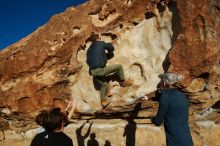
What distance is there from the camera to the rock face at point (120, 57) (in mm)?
7172

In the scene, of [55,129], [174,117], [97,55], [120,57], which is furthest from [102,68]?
[55,129]

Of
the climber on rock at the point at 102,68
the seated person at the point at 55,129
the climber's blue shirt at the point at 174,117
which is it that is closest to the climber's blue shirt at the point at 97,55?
the climber on rock at the point at 102,68

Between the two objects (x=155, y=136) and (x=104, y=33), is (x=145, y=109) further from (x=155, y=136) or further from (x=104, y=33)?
(x=104, y=33)

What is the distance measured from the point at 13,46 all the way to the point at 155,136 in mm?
4724

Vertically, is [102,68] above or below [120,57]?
below

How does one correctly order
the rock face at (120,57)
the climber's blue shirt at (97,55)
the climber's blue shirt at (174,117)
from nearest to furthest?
the climber's blue shirt at (174,117) < the rock face at (120,57) < the climber's blue shirt at (97,55)

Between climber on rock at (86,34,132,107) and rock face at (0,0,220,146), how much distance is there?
0.20m

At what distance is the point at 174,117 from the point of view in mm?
5145

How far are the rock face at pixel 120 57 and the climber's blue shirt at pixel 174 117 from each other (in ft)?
7.24

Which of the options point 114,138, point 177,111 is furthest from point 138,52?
point 177,111

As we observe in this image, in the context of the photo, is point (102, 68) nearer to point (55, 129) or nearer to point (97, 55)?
point (97, 55)

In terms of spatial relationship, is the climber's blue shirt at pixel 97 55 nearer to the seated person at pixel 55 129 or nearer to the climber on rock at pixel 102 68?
the climber on rock at pixel 102 68

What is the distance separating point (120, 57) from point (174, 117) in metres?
3.76

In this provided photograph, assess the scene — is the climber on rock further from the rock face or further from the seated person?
the seated person
